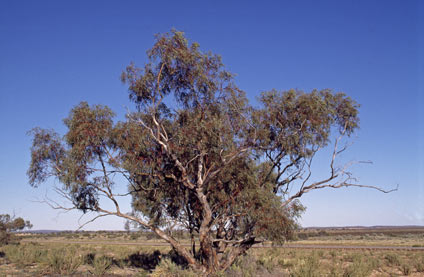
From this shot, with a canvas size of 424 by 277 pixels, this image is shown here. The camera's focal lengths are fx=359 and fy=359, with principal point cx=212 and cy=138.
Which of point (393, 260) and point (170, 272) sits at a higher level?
point (170, 272)

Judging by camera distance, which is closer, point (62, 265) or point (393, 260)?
point (62, 265)

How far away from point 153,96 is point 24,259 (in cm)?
1311

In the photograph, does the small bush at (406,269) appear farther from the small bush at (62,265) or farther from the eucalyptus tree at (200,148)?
the small bush at (62,265)

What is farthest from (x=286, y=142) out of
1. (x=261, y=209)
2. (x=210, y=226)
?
(x=210, y=226)

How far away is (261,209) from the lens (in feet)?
46.0

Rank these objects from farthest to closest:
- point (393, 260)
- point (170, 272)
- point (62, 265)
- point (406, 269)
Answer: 1. point (393, 260)
2. point (406, 269)
3. point (62, 265)
4. point (170, 272)

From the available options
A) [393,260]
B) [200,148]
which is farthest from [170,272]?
[393,260]

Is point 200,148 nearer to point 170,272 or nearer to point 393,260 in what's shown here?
point 170,272

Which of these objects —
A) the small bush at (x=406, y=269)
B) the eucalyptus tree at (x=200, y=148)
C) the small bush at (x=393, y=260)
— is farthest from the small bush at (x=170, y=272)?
the small bush at (x=393, y=260)

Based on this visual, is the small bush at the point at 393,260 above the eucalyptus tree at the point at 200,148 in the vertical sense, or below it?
below

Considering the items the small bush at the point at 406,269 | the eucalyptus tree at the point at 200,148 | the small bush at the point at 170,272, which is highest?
the eucalyptus tree at the point at 200,148

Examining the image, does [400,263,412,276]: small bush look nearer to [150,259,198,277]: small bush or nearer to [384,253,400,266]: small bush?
[384,253,400,266]: small bush

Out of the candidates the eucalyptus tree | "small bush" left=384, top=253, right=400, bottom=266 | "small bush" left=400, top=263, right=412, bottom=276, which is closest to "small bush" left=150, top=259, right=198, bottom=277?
the eucalyptus tree

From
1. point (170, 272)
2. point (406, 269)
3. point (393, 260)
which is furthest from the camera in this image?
point (393, 260)
